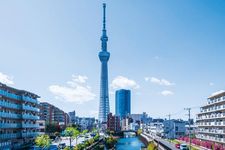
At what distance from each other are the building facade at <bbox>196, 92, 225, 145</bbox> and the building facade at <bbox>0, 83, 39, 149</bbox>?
1725 inches

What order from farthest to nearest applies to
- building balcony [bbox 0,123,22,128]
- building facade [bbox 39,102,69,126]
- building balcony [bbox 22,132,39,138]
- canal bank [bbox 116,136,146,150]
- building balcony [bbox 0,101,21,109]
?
building facade [bbox 39,102,69,126] → canal bank [bbox 116,136,146,150] → building balcony [bbox 22,132,39,138] → building balcony [bbox 0,101,21,109] → building balcony [bbox 0,123,22,128]

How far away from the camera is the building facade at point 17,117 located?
59531 mm

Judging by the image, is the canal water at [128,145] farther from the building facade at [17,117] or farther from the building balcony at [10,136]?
the building balcony at [10,136]

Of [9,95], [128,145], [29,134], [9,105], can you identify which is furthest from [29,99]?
[128,145]

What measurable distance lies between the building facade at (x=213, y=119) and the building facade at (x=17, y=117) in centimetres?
4382

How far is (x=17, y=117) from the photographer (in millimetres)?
67438

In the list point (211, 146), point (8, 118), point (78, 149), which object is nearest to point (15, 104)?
point (8, 118)

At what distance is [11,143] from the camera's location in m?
63.4

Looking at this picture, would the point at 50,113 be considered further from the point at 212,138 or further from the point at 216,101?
the point at 216,101

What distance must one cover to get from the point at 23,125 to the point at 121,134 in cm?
13495

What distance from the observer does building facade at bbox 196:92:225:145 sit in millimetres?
70688

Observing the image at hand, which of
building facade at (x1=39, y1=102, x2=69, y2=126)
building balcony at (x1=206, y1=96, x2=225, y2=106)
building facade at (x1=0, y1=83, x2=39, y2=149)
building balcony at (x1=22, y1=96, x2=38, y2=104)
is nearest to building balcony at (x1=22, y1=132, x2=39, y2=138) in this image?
building facade at (x1=0, y1=83, x2=39, y2=149)

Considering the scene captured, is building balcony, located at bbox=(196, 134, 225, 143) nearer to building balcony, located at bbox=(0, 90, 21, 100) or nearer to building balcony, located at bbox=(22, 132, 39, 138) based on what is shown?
building balcony, located at bbox=(22, 132, 39, 138)

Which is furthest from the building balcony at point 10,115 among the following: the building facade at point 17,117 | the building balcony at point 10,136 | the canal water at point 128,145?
the canal water at point 128,145
